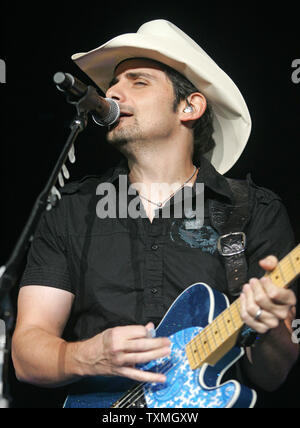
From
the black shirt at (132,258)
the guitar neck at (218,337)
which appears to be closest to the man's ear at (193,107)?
the black shirt at (132,258)

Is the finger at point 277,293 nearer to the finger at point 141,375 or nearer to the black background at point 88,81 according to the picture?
the finger at point 141,375

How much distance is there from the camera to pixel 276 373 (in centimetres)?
221

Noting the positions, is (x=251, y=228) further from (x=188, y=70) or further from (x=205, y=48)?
(x=205, y=48)

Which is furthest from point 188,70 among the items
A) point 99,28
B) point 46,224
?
point 46,224

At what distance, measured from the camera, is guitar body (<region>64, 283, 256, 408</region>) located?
1888mm

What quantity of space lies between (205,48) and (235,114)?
1.54ft

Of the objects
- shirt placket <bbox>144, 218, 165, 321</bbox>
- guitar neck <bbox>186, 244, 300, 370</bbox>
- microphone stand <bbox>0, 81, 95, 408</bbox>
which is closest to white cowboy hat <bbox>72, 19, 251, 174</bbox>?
shirt placket <bbox>144, 218, 165, 321</bbox>

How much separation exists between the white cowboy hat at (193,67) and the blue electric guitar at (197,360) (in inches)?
37.7

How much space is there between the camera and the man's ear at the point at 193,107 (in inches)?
110

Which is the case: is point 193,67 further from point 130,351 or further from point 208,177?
point 130,351

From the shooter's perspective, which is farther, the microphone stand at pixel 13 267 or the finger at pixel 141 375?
the finger at pixel 141 375

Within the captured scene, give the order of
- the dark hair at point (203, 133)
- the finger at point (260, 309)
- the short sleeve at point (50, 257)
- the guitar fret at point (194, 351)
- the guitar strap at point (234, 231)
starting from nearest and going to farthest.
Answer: the finger at point (260, 309) < the guitar fret at point (194, 351) < the guitar strap at point (234, 231) < the short sleeve at point (50, 257) < the dark hair at point (203, 133)

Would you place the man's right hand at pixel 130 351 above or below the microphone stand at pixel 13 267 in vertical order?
below

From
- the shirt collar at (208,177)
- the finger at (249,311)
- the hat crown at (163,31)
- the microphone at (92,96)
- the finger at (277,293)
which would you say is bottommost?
the finger at (249,311)
